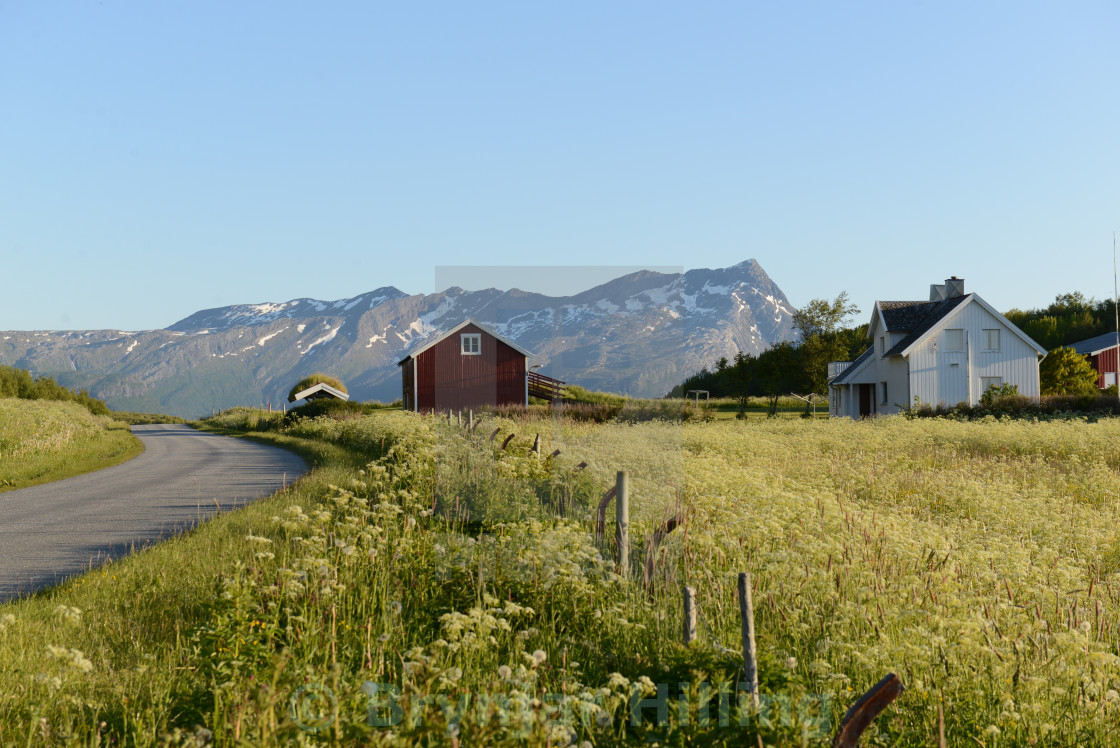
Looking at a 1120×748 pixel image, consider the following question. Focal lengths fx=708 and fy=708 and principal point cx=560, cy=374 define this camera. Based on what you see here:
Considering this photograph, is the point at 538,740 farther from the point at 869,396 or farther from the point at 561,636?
the point at 869,396

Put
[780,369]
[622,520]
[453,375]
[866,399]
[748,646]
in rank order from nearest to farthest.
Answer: [748,646] < [622,520] < [453,375] < [866,399] < [780,369]

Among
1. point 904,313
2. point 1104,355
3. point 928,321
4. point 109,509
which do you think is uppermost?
point 904,313

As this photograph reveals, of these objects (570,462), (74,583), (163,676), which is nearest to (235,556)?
(74,583)

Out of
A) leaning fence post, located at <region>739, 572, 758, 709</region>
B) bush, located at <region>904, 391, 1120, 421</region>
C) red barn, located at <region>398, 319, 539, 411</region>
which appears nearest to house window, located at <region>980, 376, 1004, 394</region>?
bush, located at <region>904, 391, 1120, 421</region>

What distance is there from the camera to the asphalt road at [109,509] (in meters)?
7.55

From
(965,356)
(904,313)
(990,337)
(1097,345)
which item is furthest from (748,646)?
(1097,345)

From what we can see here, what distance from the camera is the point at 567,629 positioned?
4602mm

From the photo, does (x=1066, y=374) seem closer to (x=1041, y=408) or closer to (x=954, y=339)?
(x=954, y=339)

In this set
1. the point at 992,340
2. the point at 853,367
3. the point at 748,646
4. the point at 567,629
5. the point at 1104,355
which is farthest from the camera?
the point at 1104,355

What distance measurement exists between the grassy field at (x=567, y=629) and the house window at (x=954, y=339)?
28.5m

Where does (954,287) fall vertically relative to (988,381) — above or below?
above

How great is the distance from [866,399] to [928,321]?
7.18 meters

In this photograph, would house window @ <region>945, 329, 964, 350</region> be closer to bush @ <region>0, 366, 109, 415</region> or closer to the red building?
the red building

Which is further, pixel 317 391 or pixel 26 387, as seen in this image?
pixel 317 391
